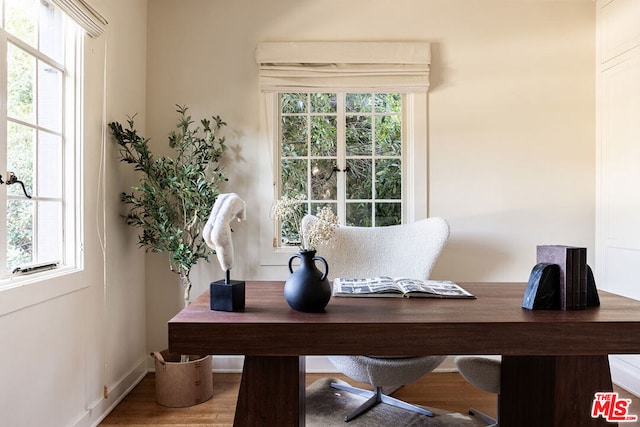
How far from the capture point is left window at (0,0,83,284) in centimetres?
161

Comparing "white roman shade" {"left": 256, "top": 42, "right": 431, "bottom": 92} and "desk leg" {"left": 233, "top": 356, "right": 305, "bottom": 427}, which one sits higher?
"white roman shade" {"left": 256, "top": 42, "right": 431, "bottom": 92}

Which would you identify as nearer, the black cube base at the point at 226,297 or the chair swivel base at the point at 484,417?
the black cube base at the point at 226,297

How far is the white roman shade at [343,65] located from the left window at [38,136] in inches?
45.4

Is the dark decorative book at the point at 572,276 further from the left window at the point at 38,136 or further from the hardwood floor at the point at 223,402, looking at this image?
the left window at the point at 38,136

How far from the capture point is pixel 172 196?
8.80ft

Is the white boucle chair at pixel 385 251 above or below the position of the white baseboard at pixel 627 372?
above

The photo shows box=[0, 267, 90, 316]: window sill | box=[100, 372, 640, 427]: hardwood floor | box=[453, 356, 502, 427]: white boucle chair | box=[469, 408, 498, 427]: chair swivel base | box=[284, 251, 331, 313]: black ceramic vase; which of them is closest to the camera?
box=[284, 251, 331, 313]: black ceramic vase

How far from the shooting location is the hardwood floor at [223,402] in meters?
2.10

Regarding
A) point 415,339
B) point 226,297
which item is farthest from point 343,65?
point 415,339

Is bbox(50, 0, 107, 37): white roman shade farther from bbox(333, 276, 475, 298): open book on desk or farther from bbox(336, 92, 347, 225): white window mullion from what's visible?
bbox(333, 276, 475, 298): open book on desk

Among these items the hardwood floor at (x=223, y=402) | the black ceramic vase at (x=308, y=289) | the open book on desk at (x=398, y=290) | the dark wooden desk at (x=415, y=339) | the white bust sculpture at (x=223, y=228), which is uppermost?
the white bust sculpture at (x=223, y=228)

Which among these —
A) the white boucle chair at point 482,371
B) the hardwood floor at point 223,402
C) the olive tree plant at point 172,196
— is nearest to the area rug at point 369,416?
the hardwood floor at point 223,402

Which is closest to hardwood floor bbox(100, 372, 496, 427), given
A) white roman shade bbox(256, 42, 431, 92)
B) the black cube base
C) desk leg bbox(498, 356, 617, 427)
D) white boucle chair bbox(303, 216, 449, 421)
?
white boucle chair bbox(303, 216, 449, 421)

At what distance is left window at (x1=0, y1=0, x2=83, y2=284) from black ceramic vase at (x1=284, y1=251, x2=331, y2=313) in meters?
1.13
